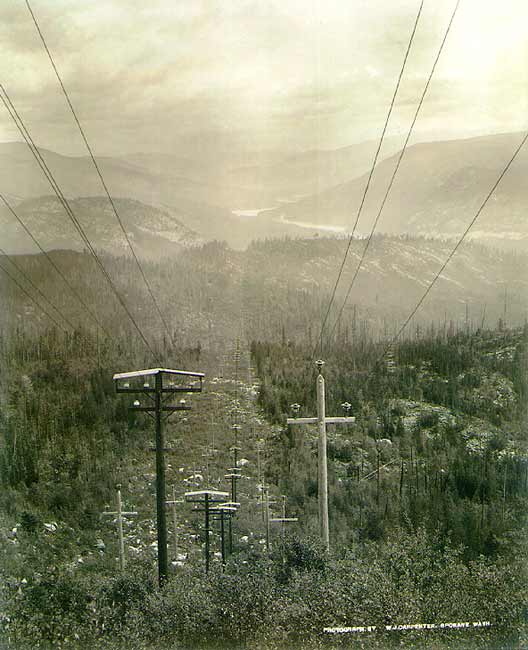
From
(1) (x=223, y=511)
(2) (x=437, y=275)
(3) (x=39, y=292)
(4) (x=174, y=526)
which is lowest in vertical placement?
(4) (x=174, y=526)

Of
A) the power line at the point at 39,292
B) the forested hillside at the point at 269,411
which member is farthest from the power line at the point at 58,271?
the power line at the point at 39,292

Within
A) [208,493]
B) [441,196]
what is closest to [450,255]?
[441,196]

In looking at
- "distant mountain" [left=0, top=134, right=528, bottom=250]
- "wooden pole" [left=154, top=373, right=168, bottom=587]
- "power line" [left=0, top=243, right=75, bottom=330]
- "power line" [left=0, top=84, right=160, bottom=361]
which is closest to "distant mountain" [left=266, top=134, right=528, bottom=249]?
"distant mountain" [left=0, top=134, right=528, bottom=250]

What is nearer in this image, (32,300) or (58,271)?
(32,300)

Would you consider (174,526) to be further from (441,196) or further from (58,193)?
(441,196)

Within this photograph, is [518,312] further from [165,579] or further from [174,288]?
[165,579]

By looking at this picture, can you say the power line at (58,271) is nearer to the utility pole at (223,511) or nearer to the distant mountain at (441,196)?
the distant mountain at (441,196)

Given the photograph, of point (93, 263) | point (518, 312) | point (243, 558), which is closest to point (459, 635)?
point (243, 558)
